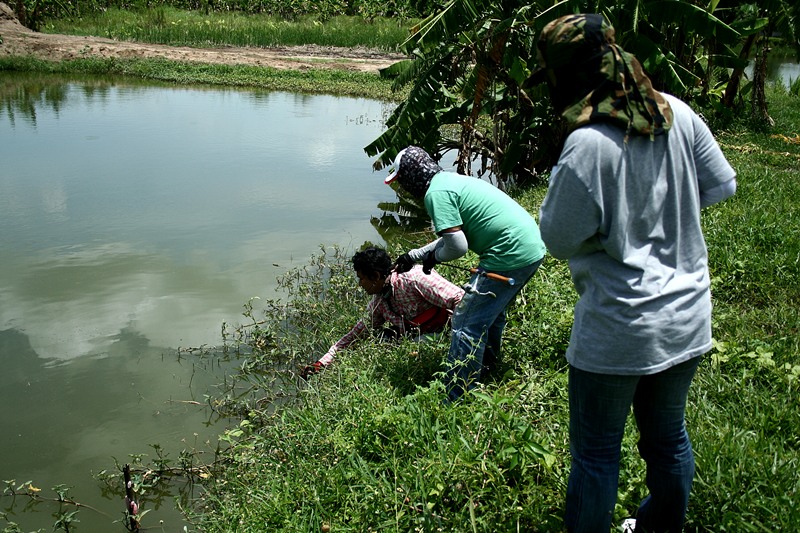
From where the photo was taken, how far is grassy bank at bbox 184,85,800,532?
2.63 meters

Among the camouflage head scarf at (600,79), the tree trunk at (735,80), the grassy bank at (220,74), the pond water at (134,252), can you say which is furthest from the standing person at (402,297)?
the grassy bank at (220,74)

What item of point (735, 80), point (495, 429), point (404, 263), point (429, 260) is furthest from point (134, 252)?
point (735, 80)

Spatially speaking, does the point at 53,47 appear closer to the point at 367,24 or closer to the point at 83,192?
the point at 367,24

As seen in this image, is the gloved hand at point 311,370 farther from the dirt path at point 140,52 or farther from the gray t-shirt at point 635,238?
the dirt path at point 140,52

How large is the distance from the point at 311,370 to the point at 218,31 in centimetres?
2485

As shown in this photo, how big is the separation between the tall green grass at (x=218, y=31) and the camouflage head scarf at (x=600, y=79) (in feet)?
81.6

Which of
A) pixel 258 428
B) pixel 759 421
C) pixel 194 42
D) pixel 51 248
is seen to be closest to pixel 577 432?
pixel 759 421

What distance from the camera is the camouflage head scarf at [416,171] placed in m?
3.66

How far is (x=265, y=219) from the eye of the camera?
843cm

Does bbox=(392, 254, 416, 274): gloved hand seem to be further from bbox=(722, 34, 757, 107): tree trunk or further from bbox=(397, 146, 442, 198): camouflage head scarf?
bbox=(722, 34, 757, 107): tree trunk

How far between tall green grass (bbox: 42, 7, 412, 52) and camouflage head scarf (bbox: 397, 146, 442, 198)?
2317cm

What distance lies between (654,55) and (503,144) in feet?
9.38

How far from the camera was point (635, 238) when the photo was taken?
1949 mm

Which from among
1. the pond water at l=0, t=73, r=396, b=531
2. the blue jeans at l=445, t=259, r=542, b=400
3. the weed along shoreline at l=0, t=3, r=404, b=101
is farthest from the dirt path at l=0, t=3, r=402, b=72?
the blue jeans at l=445, t=259, r=542, b=400
